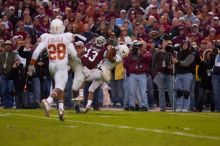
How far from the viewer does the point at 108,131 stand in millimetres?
12422

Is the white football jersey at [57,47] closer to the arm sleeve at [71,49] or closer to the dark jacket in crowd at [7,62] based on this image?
the arm sleeve at [71,49]

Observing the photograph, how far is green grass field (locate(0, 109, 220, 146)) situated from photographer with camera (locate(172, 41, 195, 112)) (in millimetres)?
3986

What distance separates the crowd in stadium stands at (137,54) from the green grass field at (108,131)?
4.42 metres

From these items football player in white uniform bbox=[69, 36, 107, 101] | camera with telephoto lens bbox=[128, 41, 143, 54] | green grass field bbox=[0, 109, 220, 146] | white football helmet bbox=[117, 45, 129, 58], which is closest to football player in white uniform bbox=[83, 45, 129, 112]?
football player in white uniform bbox=[69, 36, 107, 101]

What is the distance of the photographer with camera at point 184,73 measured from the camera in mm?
20078

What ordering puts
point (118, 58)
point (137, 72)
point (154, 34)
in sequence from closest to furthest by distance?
point (118, 58), point (137, 72), point (154, 34)

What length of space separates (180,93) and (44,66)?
4.15 metres

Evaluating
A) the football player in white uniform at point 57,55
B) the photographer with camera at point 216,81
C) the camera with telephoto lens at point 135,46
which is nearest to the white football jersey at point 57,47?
the football player in white uniform at point 57,55

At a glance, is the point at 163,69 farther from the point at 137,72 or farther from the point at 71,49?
the point at 71,49

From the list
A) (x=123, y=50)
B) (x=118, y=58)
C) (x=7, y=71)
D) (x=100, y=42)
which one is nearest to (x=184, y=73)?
(x=123, y=50)

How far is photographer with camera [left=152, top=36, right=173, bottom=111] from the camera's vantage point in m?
20.4

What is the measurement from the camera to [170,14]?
82.9ft

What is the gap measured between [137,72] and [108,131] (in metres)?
8.15

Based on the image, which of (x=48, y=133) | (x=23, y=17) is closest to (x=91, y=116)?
(x=48, y=133)
